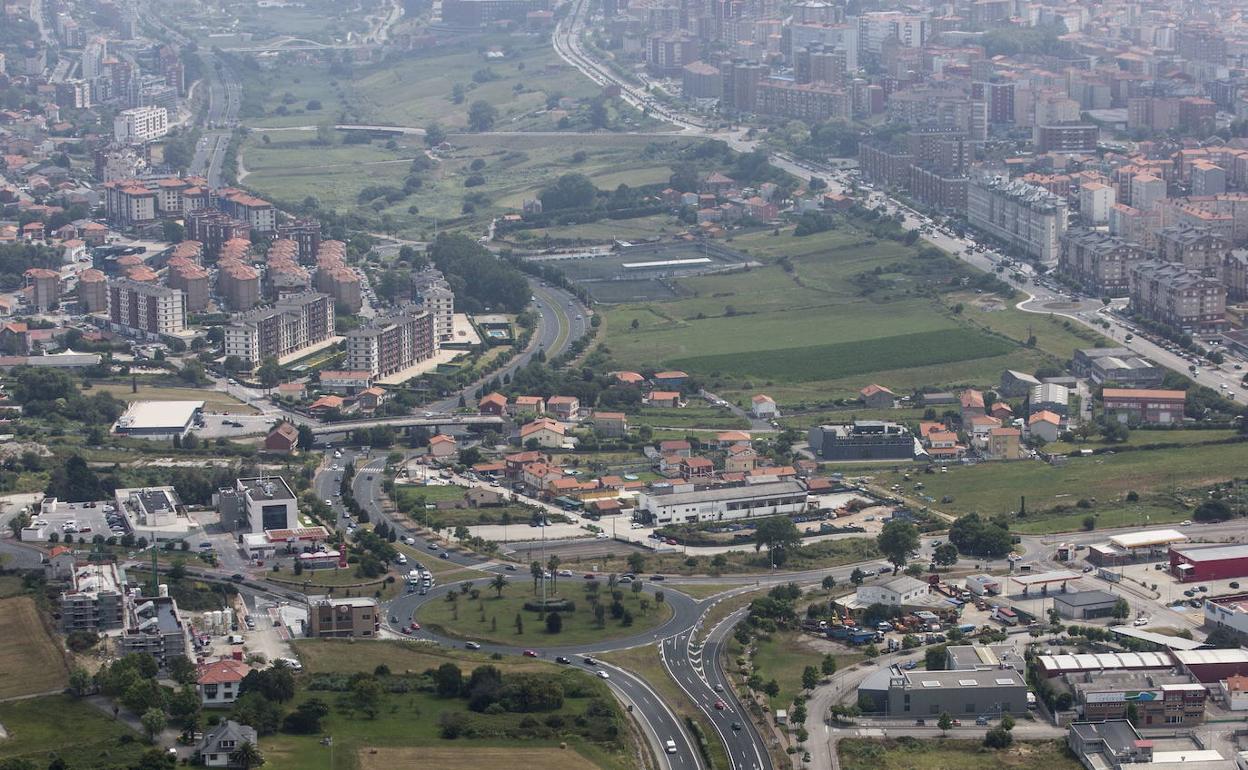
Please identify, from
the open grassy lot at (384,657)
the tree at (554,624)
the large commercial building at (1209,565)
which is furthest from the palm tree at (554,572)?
the large commercial building at (1209,565)

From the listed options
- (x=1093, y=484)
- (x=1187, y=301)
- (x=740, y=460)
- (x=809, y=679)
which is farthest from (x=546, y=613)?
(x=1187, y=301)

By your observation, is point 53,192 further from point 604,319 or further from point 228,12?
point 228,12

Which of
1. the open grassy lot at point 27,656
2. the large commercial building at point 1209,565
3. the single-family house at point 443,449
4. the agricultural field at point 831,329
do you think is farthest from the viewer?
the agricultural field at point 831,329

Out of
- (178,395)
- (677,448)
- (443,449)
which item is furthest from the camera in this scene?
(178,395)

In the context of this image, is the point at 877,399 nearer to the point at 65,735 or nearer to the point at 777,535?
the point at 777,535

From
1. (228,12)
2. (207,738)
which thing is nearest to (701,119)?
(228,12)

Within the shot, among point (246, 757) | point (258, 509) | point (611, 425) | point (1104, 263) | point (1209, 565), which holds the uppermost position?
point (246, 757)

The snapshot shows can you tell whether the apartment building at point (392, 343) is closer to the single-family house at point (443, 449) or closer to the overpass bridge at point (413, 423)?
the overpass bridge at point (413, 423)

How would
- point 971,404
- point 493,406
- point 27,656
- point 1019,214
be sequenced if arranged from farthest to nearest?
point 1019,214
point 493,406
point 971,404
point 27,656
